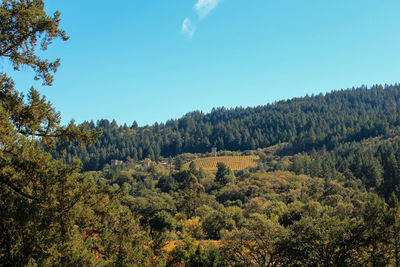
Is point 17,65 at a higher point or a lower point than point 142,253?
higher

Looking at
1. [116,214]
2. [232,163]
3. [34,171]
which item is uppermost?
[34,171]

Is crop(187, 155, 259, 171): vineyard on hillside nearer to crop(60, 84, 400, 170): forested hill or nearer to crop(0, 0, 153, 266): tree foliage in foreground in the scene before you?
crop(60, 84, 400, 170): forested hill

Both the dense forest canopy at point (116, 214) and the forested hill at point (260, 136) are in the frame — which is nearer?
the dense forest canopy at point (116, 214)

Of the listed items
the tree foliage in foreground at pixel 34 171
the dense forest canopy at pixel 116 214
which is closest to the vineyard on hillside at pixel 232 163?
the dense forest canopy at pixel 116 214

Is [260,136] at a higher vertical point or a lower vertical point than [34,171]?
higher

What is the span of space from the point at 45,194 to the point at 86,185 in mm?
2665

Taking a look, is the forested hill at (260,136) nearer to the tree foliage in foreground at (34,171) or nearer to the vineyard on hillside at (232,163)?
the vineyard on hillside at (232,163)

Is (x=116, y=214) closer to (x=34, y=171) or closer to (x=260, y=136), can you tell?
(x=34, y=171)

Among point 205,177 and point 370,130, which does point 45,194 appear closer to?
point 205,177

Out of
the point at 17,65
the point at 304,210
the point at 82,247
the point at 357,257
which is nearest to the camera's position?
the point at 17,65

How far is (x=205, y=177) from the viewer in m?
94.6

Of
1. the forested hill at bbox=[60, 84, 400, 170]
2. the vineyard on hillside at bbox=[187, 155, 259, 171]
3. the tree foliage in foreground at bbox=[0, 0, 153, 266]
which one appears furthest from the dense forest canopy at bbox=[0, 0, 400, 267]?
the forested hill at bbox=[60, 84, 400, 170]

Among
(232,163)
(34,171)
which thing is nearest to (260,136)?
(232,163)

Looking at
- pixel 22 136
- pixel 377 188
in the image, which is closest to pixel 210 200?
pixel 377 188
